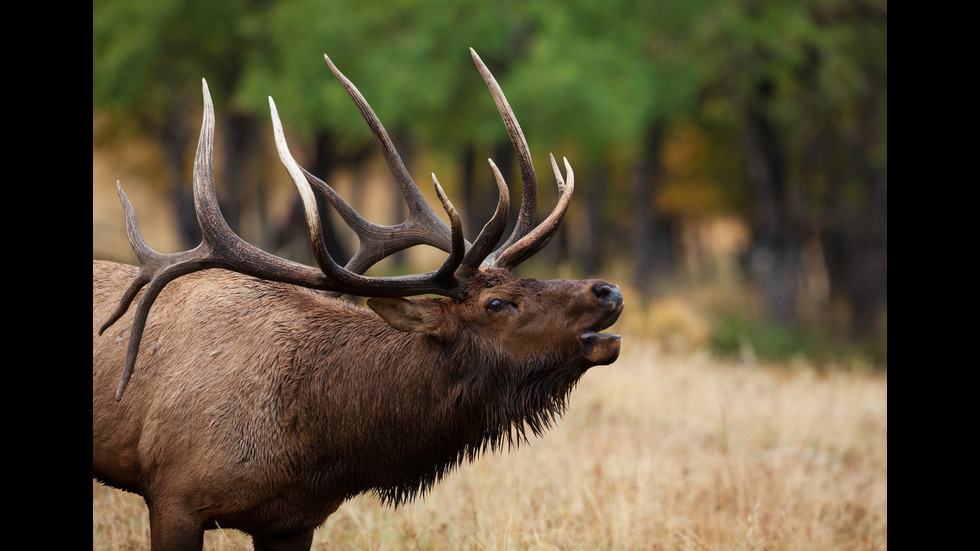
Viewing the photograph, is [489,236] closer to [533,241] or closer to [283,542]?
[533,241]

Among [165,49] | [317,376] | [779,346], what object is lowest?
[779,346]

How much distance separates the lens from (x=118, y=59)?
17.2 m

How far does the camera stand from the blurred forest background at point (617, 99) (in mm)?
14695

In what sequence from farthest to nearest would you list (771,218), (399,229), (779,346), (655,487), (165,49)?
(165,49)
(771,218)
(779,346)
(655,487)
(399,229)

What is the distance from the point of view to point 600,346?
4062 millimetres

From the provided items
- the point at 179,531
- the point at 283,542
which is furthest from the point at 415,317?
the point at 179,531

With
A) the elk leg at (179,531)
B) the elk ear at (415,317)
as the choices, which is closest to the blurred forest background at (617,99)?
the elk ear at (415,317)

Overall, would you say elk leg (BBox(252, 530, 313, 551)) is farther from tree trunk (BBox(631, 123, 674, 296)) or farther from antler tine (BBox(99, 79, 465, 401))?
tree trunk (BBox(631, 123, 674, 296))

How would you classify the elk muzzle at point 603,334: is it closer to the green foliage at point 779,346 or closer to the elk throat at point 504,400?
the elk throat at point 504,400

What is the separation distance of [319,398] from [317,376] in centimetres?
11

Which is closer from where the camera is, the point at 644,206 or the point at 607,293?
the point at 607,293

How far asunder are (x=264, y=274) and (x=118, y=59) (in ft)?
48.0

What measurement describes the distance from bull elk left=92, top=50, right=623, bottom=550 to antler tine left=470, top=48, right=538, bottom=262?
0.07 ft

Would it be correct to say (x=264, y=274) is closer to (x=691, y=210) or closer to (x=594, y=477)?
(x=594, y=477)
